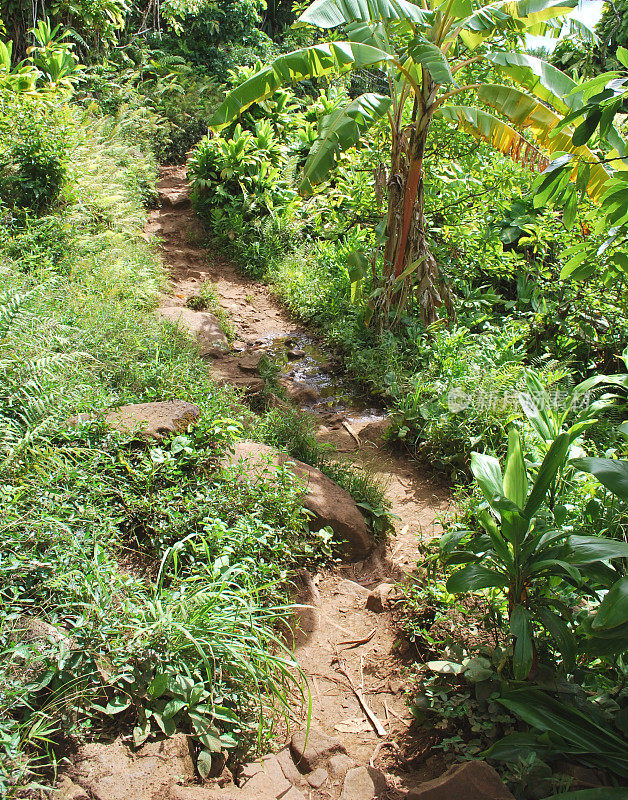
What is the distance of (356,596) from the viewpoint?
3.76 m

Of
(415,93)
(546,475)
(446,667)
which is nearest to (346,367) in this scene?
(415,93)

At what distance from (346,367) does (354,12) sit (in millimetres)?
3490

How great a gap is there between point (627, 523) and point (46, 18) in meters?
Answer: 12.1

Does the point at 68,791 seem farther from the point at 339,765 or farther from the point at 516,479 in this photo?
the point at 516,479

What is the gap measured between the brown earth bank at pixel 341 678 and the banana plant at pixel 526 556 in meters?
0.63

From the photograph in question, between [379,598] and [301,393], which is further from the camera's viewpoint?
[301,393]

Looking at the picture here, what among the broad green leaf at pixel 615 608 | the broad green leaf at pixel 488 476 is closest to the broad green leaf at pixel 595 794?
the broad green leaf at pixel 615 608

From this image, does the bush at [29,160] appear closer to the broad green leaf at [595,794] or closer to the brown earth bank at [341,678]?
the brown earth bank at [341,678]

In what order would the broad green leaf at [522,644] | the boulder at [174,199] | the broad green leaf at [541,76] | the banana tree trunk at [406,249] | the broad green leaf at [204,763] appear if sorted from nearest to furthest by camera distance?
the broad green leaf at [204,763] → the broad green leaf at [522,644] → the broad green leaf at [541,76] → the banana tree trunk at [406,249] → the boulder at [174,199]

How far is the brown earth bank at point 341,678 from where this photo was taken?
7.04ft

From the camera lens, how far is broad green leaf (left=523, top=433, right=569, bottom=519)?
2.66 m

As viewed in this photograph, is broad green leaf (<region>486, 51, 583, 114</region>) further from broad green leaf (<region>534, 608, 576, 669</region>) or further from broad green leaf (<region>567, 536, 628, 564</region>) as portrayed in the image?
broad green leaf (<region>534, 608, 576, 669</region>)

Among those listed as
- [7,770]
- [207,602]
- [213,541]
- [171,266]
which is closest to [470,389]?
[213,541]

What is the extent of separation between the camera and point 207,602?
260 centimetres
